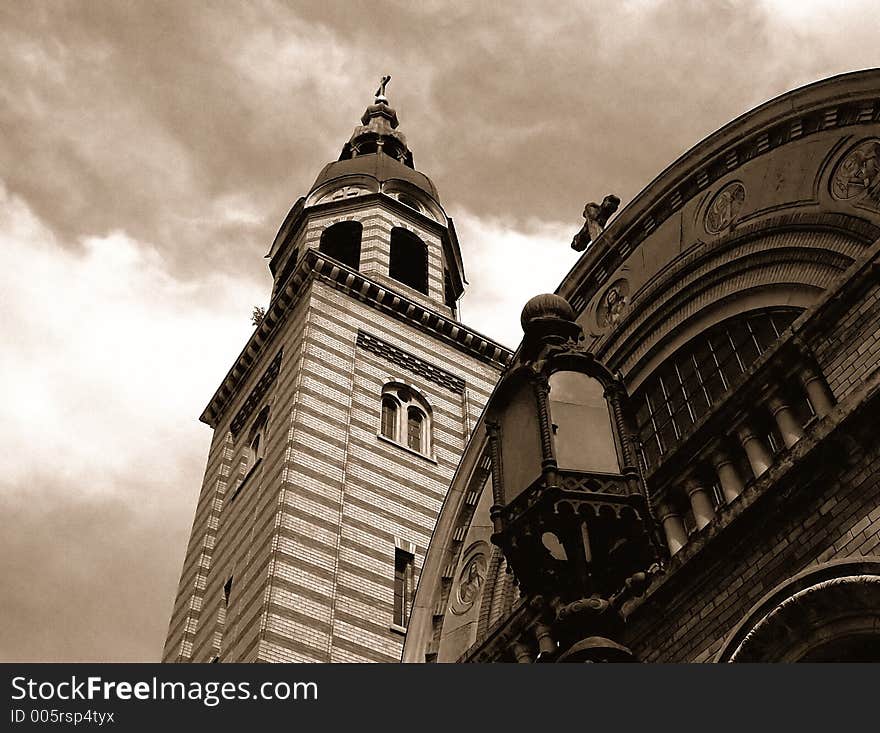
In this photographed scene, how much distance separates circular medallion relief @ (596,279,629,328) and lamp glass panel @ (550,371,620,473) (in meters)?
10.6

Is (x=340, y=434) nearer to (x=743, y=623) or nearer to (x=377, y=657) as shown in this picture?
(x=377, y=657)

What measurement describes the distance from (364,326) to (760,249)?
14607mm

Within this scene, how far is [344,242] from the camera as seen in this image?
33.4 meters

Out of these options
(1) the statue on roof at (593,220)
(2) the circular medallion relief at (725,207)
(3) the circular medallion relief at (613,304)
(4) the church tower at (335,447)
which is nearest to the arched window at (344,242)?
(4) the church tower at (335,447)

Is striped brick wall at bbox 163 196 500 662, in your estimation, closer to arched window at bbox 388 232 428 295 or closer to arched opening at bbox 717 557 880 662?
arched window at bbox 388 232 428 295

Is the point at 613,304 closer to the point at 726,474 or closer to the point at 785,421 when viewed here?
the point at 726,474

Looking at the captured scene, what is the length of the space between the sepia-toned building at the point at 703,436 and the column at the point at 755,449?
2 centimetres

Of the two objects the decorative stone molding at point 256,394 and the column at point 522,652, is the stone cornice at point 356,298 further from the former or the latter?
the column at point 522,652

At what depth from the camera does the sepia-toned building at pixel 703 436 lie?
5117mm

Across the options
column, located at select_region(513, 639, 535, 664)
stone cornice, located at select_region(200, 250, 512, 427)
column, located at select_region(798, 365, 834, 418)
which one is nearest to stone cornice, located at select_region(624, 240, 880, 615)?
column, located at select_region(798, 365, 834, 418)

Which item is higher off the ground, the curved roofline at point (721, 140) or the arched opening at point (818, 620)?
the curved roofline at point (721, 140)

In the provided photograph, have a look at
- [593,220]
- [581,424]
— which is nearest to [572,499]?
[581,424]

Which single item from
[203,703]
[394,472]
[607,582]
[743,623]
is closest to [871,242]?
[743,623]

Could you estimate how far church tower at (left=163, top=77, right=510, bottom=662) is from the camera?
63.2ft
